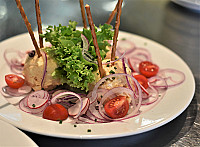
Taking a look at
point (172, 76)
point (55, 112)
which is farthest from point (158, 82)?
point (55, 112)

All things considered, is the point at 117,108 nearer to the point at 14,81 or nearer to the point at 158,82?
the point at 158,82

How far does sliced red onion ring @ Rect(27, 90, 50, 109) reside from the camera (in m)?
2.37

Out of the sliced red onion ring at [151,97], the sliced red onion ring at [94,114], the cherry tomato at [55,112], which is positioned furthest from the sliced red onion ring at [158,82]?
the cherry tomato at [55,112]

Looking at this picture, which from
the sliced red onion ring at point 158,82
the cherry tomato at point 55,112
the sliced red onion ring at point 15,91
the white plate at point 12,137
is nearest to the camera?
the white plate at point 12,137

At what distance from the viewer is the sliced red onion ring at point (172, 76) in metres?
2.80

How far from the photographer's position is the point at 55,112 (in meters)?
2.24

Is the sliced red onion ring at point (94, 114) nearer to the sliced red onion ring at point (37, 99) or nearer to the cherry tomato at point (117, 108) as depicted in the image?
the cherry tomato at point (117, 108)

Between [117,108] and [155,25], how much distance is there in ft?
9.24

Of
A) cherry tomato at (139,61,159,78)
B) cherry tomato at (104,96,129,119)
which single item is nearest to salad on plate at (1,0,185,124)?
cherry tomato at (104,96,129,119)

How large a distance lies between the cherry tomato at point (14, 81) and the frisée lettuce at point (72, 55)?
0.41m

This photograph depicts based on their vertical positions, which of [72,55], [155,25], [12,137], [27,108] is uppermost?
[72,55]

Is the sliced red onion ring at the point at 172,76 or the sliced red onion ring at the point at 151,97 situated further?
the sliced red onion ring at the point at 172,76

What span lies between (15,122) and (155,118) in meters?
1.14

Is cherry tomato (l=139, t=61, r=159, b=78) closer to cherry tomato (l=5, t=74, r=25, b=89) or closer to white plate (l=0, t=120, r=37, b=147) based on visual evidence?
cherry tomato (l=5, t=74, r=25, b=89)
